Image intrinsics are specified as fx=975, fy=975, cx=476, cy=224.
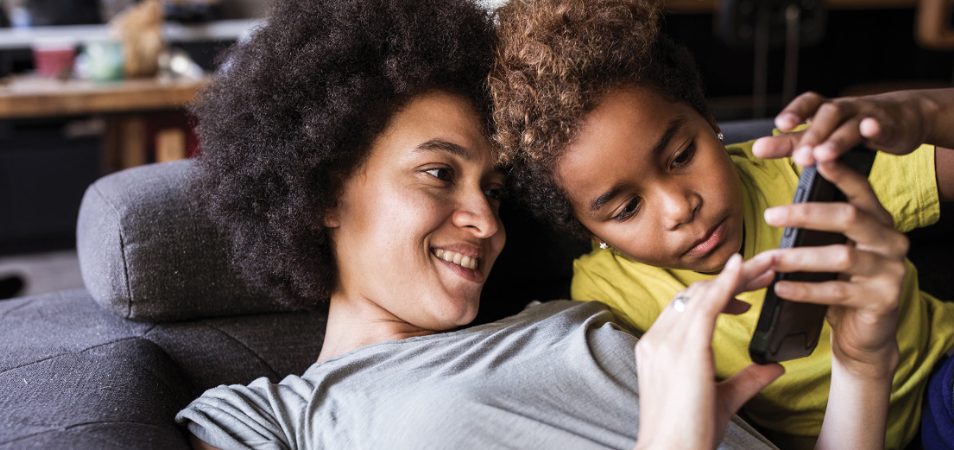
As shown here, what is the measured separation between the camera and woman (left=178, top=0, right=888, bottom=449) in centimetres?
117

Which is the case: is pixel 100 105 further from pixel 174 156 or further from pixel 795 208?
pixel 795 208

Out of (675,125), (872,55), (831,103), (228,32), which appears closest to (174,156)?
(228,32)

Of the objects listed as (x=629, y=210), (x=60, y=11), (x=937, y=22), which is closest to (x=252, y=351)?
(x=629, y=210)

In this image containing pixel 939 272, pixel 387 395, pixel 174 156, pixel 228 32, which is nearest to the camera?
pixel 387 395

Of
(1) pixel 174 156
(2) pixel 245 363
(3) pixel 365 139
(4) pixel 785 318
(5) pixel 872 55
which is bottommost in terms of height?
(5) pixel 872 55

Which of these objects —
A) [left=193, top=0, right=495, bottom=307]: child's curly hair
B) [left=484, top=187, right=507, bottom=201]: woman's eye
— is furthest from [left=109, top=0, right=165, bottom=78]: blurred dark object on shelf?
[left=484, top=187, right=507, bottom=201]: woman's eye

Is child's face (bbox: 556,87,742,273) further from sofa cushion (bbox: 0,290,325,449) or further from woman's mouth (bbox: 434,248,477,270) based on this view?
sofa cushion (bbox: 0,290,325,449)

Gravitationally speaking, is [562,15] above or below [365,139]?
above

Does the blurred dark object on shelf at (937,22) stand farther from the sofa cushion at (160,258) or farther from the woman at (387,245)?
the sofa cushion at (160,258)

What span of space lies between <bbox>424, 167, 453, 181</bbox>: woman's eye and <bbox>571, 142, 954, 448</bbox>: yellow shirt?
360mm

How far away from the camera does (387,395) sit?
1221 millimetres

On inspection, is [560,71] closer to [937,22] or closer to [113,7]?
[937,22]

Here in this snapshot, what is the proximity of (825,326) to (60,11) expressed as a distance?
15.4ft

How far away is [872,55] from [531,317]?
572 centimetres
